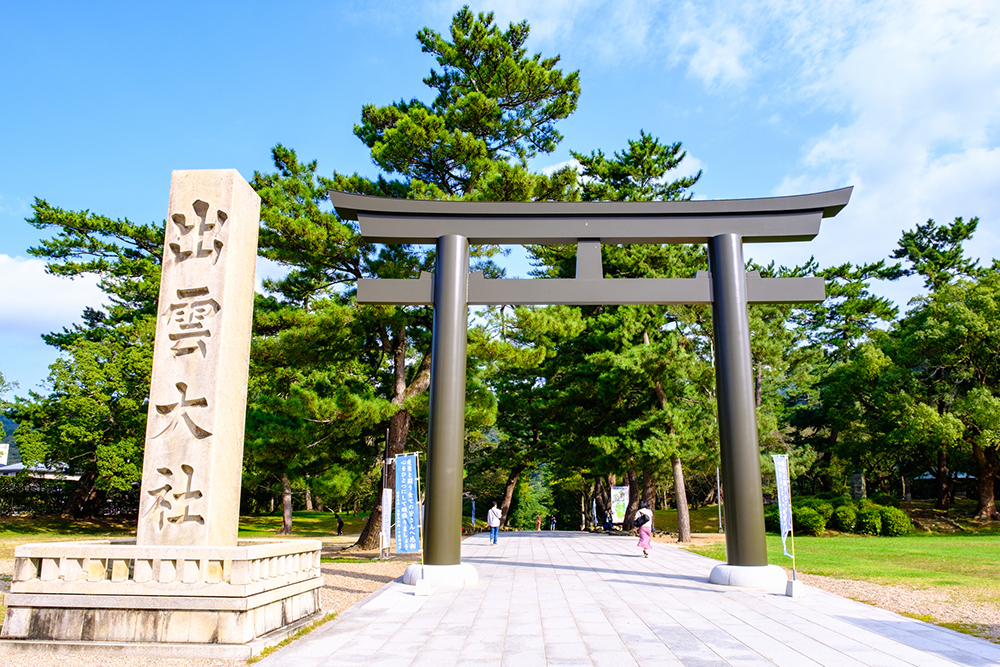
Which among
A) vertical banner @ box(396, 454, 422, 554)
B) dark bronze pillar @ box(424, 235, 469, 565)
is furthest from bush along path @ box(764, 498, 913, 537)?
dark bronze pillar @ box(424, 235, 469, 565)

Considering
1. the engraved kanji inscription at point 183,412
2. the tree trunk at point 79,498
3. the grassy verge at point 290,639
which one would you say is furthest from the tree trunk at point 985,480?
the tree trunk at point 79,498

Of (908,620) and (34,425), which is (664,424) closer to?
(908,620)

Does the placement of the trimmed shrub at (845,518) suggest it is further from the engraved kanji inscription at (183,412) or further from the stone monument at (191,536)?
the engraved kanji inscription at (183,412)

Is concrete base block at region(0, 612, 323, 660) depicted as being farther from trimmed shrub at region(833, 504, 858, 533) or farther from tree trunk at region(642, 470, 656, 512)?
trimmed shrub at region(833, 504, 858, 533)

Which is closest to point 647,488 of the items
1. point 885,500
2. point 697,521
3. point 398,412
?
point 697,521

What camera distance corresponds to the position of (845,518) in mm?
24391

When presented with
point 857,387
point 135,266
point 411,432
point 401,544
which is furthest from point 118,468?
point 857,387

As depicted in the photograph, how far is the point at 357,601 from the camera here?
26.6 ft

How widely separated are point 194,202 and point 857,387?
30.4 meters

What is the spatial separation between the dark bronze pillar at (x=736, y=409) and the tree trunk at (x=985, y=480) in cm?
2340

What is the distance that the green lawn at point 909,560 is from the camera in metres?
10.4

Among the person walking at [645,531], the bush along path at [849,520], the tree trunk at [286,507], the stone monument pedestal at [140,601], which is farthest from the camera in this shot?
the tree trunk at [286,507]

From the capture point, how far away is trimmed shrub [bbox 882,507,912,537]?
24156 mm

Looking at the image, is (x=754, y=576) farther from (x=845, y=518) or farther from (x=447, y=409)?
(x=845, y=518)
